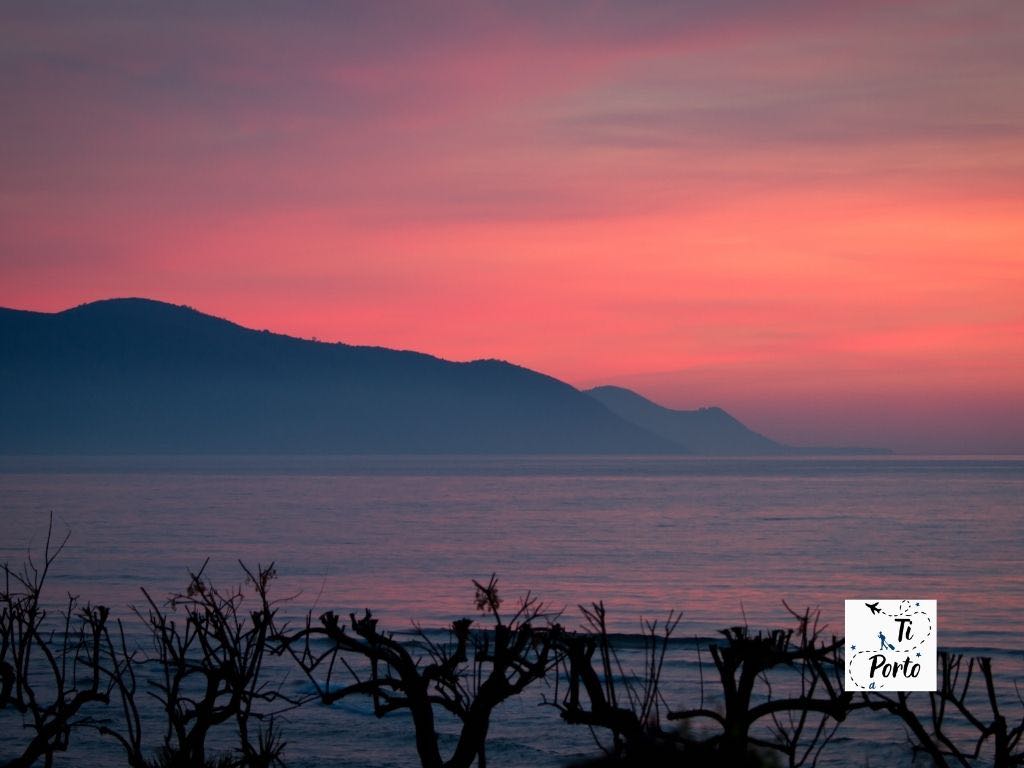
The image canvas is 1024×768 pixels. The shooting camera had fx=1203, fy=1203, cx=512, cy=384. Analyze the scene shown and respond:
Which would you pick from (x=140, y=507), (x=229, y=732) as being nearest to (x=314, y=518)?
(x=140, y=507)

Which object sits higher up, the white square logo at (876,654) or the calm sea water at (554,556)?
the white square logo at (876,654)

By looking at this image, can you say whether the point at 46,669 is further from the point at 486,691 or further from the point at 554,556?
the point at 554,556

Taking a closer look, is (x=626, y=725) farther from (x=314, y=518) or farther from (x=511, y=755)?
(x=314, y=518)

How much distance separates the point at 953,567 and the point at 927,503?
55.0 meters

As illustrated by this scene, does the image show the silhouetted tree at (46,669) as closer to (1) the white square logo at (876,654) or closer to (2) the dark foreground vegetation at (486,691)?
(2) the dark foreground vegetation at (486,691)

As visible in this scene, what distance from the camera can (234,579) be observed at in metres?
47.1

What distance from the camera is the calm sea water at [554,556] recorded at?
28.7 m

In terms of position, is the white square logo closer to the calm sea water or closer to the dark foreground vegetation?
the dark foreground vegetation

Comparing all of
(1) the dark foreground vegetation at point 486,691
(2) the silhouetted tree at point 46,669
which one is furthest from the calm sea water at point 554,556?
(1) the dark foreground vegetation at point 486,691

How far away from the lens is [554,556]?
2250 inches

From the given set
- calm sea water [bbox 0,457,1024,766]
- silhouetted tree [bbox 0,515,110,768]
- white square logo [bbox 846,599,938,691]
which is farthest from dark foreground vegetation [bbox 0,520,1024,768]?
calm sea water [bbox 0,457,1024,766]

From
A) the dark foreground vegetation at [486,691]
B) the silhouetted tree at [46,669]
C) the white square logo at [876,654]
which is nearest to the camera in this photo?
the dark foreground vegetation at [486,691]

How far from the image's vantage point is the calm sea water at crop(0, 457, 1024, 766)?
2869 cm

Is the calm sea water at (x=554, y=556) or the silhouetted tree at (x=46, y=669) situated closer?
the silhouetted tree at (x=46, y=669)
